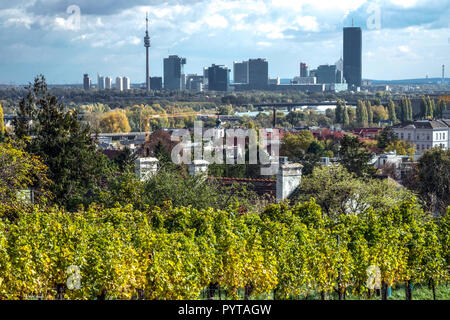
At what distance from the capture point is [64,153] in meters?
21.3

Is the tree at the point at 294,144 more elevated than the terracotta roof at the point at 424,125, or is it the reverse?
the terracotta roof at the point at 424,125

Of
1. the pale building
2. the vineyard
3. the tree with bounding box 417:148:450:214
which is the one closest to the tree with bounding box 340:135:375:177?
the tree with bounding box 417:148:450:214

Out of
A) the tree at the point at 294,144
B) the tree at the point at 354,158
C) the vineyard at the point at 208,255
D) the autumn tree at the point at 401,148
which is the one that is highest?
the vineyard at the point at 208,255

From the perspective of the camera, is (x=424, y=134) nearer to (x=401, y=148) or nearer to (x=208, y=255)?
(x=401, y=148)

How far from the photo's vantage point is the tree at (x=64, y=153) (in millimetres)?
20797

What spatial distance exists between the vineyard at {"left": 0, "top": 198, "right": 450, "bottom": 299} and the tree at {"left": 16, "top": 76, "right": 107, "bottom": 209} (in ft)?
25.9

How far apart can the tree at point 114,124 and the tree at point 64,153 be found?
247 feet

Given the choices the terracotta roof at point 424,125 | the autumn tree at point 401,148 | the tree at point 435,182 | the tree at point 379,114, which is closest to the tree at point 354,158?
the tree at point 435,182

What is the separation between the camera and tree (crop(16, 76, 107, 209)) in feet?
68.2

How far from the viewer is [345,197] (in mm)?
18828

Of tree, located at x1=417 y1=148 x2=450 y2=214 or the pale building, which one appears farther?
the pale building

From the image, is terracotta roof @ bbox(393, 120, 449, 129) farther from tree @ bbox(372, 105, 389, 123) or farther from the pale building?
tree @ bbox(372, 105, 389, 123)

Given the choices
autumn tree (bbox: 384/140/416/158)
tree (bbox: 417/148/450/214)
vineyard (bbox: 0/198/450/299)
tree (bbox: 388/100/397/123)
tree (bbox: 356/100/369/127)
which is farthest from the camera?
tree (bbox: 388/100/397/123)

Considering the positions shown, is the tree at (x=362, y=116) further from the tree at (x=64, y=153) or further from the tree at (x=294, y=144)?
the tree at (x=64, y=153)
